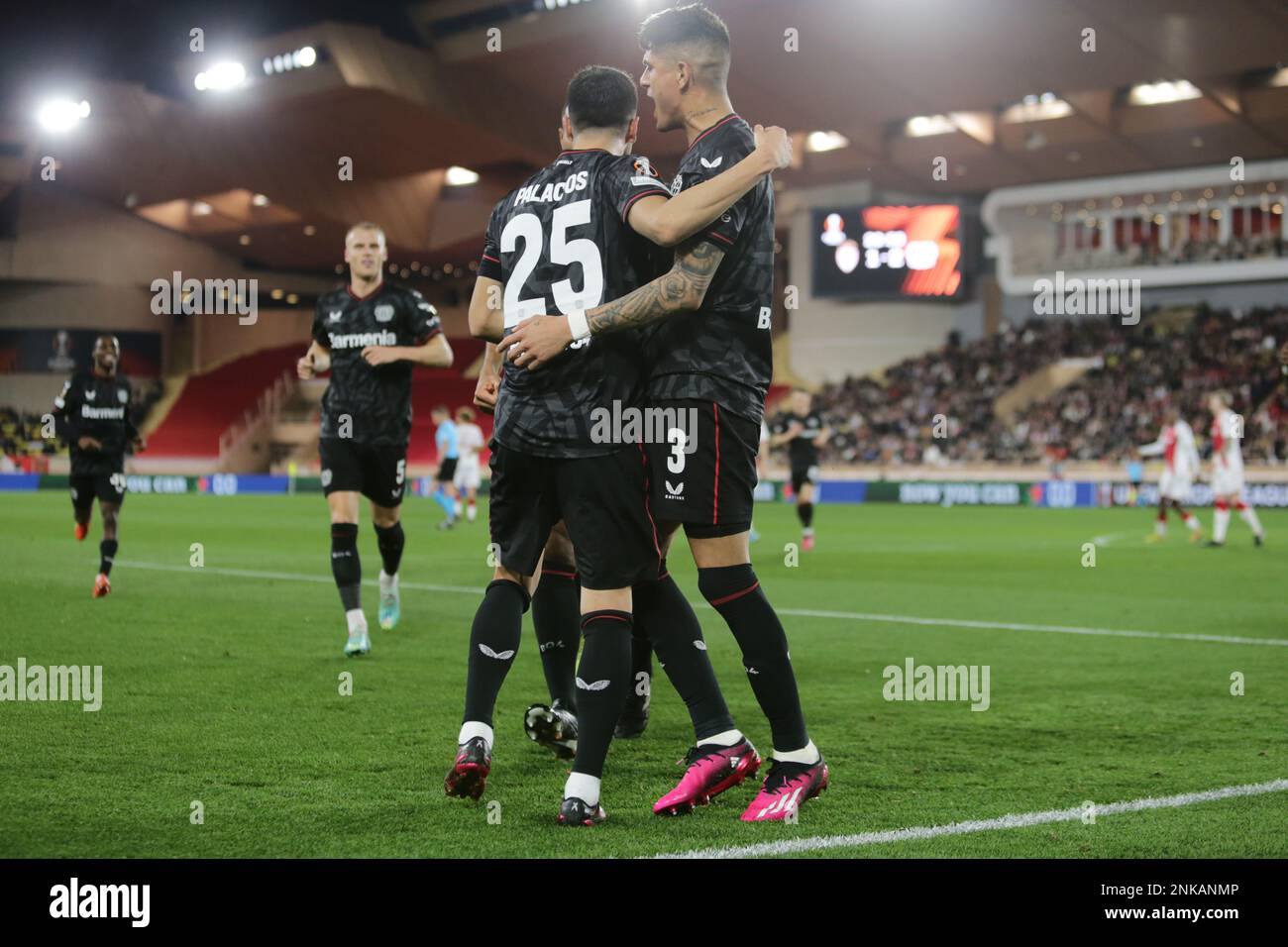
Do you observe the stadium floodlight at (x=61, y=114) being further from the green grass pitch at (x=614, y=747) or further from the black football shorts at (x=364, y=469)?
the black football shorts at (x=364, y=469)

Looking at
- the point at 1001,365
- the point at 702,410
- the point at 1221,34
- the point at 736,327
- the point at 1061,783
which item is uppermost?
the point at 1221,34

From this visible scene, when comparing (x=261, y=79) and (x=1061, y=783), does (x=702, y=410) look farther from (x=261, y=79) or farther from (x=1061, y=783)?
(x=261, y=79)

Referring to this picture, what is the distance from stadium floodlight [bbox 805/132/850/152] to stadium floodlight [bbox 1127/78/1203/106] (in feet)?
30.8

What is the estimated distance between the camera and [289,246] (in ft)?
194

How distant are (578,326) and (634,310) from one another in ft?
0.59

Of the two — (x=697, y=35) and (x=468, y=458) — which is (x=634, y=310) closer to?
(x=697, y=35)

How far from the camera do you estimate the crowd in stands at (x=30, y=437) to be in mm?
46319

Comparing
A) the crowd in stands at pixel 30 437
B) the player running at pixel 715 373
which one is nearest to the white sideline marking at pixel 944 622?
the player running at pixel 715 373

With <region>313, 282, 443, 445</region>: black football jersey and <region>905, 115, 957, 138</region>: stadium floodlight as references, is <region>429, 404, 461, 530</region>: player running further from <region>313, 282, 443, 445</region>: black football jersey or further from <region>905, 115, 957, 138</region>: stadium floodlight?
<region>905, 115, 957, 138</region>: stadium floodlight

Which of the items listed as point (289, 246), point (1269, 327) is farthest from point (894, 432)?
point (289, 246)

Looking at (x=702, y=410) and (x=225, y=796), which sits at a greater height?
(x=702, y=410)

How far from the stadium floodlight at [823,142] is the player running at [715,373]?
42.4 metres

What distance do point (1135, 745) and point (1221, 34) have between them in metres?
31.9
